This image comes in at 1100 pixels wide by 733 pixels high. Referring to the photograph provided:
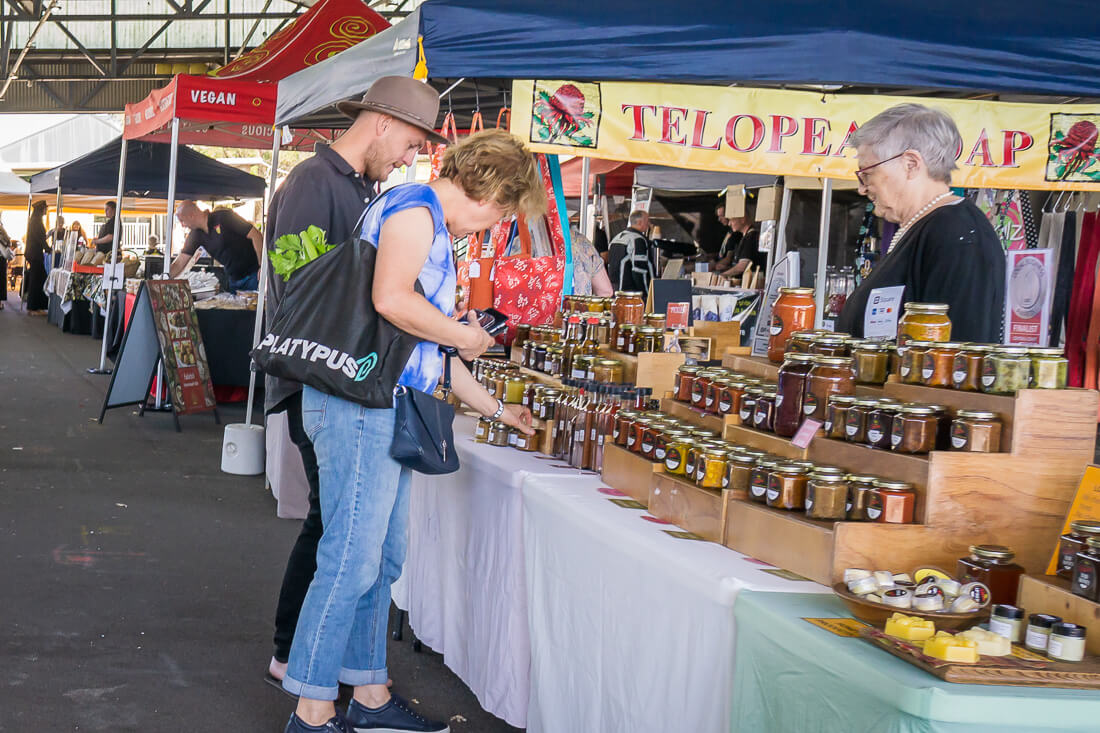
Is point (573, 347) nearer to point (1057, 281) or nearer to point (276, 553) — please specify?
point (276, 553)

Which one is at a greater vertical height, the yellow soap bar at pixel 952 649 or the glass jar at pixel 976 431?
the glass jar at pixel 976 431

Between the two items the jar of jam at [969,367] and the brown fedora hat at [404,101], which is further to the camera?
the brown fedora hat at [404,101]

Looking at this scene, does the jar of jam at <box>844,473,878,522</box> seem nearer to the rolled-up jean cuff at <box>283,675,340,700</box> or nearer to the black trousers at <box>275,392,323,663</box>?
the rolled-up jean cuff at <box>283,675,340,700</box>

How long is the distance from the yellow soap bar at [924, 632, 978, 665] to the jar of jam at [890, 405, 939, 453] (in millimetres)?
452

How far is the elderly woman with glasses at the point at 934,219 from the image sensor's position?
2.53 m

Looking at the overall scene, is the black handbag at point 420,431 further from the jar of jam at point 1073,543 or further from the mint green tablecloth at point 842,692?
the jar of jam at point 1073,543

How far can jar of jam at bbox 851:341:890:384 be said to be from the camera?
217 cm

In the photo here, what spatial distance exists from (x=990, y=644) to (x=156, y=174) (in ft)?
48.4

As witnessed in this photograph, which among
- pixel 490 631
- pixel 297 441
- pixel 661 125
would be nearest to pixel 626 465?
pixel 490 631

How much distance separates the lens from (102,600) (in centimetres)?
392

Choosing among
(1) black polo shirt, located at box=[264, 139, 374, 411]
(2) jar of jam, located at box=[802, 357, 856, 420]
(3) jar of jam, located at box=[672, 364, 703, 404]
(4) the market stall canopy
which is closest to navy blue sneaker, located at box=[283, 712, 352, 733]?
(1) black polo shirt, located at box=[264, 139, 374, 411]

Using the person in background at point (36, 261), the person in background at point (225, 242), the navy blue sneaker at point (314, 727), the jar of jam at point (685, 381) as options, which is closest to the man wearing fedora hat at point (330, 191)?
the navy blue sneaker at point (314, 727)

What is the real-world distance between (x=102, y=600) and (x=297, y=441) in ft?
4.79

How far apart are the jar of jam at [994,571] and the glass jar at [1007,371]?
0.28 metres
